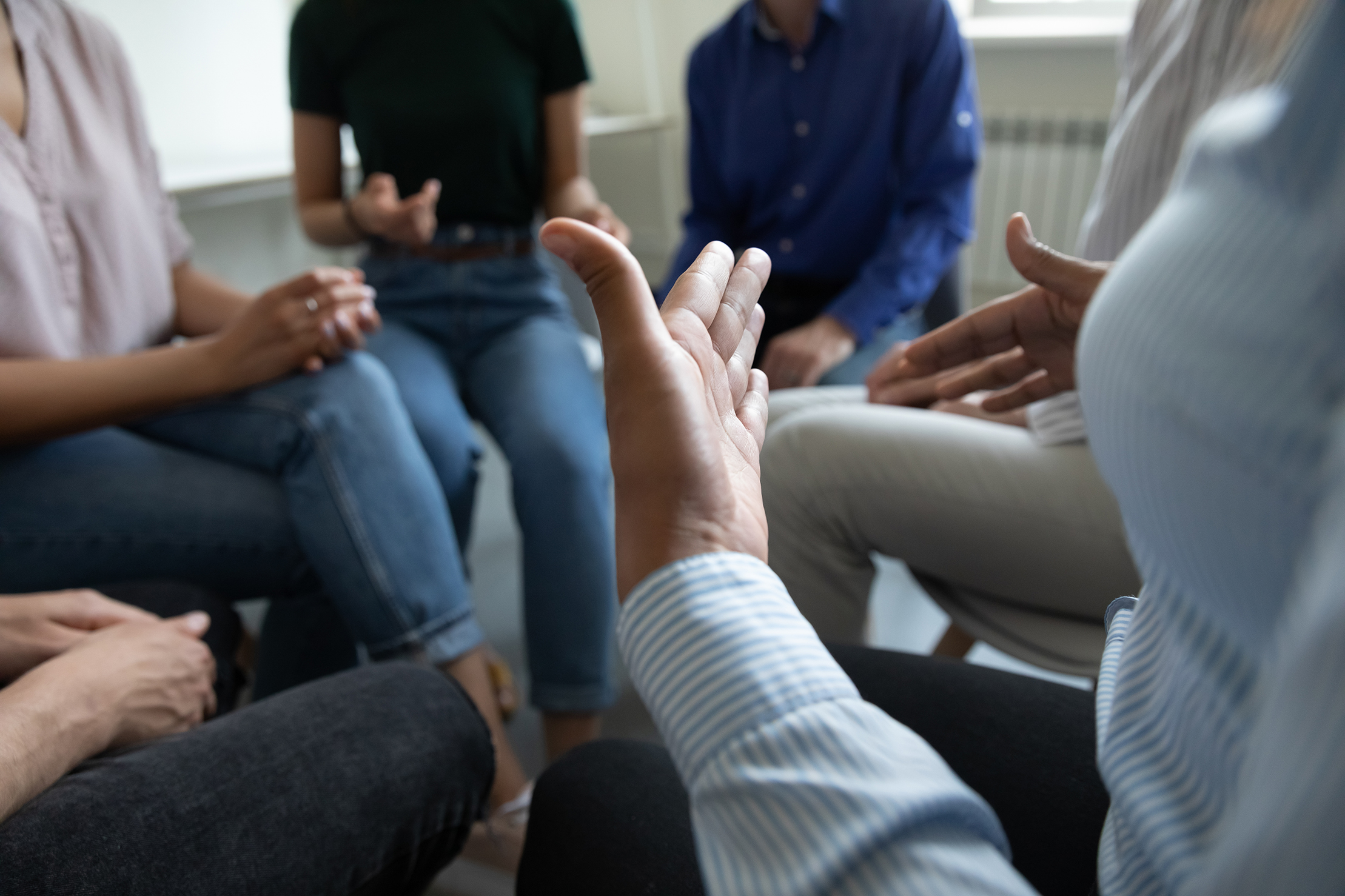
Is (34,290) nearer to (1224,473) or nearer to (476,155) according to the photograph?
(476,155)

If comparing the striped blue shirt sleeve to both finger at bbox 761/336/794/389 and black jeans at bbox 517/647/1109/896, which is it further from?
finger at bbox 761/336/794/389

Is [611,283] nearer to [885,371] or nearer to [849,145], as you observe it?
[885,371]

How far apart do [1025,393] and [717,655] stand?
486 mm

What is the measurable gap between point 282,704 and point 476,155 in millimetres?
872

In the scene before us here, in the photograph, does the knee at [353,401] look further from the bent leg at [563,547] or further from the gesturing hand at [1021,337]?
the gesturing hand at [1021,337]

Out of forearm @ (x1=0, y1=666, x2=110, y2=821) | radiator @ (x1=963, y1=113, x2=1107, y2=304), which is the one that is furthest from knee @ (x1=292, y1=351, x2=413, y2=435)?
radiator @ (x1=963, y1=113, x2=1107, y2=304)

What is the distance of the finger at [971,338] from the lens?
0.62m

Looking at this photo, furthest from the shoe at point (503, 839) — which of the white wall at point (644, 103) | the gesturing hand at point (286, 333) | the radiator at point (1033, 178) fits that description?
the radiator at point (1033, 178)

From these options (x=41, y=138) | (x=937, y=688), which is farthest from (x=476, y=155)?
(x=937, y=688)

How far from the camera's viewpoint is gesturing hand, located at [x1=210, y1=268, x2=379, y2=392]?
0.81m

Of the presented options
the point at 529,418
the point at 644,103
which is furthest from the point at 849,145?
the point at 644,103

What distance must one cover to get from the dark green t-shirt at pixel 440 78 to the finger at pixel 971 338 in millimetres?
724

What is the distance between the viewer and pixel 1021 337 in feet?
2.07

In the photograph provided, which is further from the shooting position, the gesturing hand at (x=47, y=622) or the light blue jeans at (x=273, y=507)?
the light blue jeans at (x=273, y=507)
